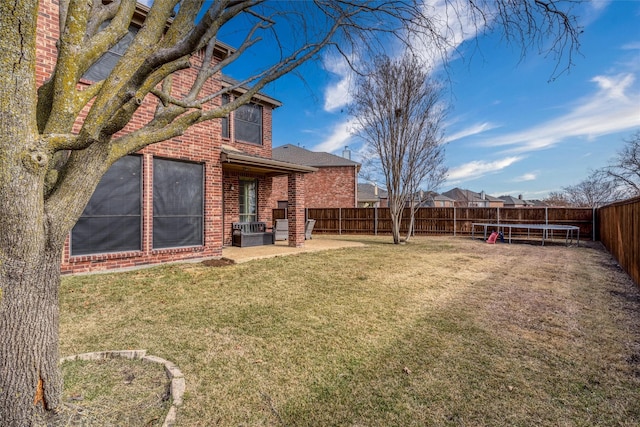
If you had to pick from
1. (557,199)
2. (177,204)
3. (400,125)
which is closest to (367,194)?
(400,125)

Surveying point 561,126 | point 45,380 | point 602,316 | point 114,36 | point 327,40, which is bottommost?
point 602,316

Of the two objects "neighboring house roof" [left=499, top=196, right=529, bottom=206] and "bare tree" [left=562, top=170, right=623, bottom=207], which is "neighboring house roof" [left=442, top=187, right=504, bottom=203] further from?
"bare tree" [left=562, top=170, right=623, bottom=207]

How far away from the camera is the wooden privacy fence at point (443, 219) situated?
50.3 feet

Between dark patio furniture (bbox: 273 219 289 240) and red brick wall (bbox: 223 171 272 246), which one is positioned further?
dark patio furniture (bbox: 273 219 289 240)

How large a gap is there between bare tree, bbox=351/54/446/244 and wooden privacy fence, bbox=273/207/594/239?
16.3ft

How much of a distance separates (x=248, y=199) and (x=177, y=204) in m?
4.70

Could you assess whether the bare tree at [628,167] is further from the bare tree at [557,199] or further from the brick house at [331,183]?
the brick house at [331,183]

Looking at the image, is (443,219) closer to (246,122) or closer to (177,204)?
(246,122)

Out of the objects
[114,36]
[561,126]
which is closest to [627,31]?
[114,36]

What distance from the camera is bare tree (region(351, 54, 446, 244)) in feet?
40.7

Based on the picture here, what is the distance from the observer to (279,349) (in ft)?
10.2

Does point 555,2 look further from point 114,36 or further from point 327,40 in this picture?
point 114,36

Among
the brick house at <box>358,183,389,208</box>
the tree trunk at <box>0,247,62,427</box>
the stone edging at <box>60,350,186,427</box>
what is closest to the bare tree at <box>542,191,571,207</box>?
the brick house at <box>358,183,389,208</box>

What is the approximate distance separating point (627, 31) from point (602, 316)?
3.91 meters
